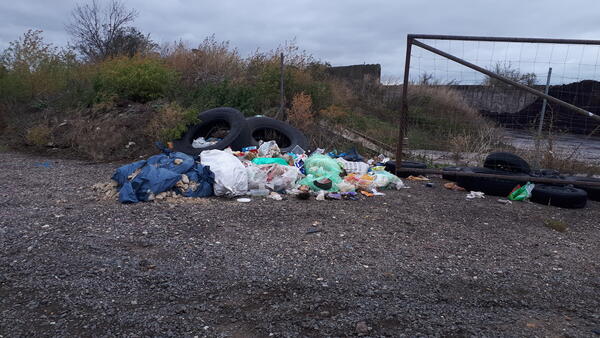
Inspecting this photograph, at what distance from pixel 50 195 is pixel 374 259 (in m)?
4.42

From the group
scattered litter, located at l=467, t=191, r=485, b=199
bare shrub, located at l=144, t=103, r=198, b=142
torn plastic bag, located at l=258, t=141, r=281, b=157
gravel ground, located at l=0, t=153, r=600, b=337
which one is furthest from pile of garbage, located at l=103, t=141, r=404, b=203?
bare shrub, located at l=144, t=103, r=198, b=142

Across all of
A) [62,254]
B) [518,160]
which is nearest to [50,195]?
[62,254]

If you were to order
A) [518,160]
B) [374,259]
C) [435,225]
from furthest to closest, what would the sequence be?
[518,160] → [435,225] → [374,259]

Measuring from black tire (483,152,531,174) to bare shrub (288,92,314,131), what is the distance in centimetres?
421

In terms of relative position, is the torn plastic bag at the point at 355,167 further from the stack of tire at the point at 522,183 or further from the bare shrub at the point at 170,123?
the bare shrub at the point at 170,123

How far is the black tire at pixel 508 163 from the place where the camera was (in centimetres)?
605

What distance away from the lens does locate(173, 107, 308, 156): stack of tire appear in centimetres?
794

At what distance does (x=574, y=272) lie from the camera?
11.7 feet

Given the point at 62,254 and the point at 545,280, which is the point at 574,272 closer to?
the point at 545,280

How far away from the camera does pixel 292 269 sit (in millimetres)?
3422

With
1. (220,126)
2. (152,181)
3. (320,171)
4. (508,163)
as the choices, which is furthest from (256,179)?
(508,163)

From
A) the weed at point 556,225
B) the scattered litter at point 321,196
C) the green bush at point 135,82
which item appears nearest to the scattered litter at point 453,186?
the weed at point 556,225

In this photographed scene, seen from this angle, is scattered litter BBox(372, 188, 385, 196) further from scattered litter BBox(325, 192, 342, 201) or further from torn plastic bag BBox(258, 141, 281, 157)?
torn plastic bag BBox(258, 141, 281, 157)

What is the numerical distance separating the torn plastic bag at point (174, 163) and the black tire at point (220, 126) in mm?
1622
